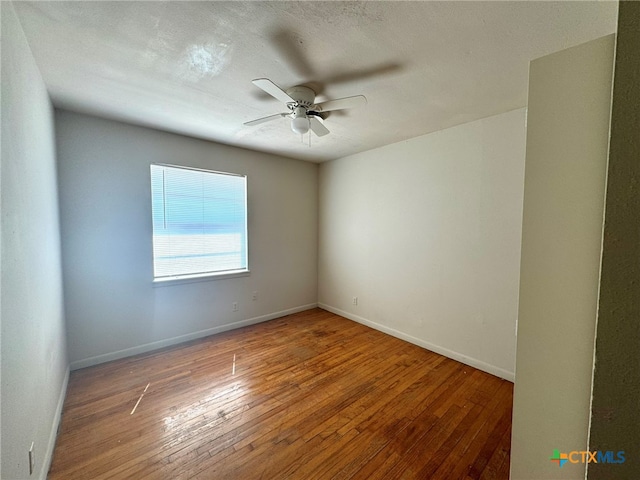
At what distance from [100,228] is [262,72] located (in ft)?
7.48

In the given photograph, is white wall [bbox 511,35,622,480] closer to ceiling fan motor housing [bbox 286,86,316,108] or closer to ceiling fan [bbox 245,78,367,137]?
ceiling fan [bbox 245,78,367,137]

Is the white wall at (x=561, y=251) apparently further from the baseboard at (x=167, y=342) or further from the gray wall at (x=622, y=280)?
the baseboard at (x=167, y=342)

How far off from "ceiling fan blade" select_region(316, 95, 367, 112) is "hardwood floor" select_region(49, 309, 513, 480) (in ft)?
7.61

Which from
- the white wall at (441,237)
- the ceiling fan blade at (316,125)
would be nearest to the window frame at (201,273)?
the white wall at (441,237)

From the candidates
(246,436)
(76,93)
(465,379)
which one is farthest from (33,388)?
(465,379)

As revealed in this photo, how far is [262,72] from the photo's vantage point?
1.77 metres

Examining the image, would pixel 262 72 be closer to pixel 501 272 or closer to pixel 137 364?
pixel 501 272

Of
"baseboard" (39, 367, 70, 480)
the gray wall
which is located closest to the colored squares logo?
the gray wall

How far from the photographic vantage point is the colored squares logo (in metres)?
0.90

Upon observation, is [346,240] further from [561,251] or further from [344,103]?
[561,251]

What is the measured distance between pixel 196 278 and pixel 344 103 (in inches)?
105

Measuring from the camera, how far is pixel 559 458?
2.99 ft

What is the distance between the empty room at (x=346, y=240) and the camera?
0.87m

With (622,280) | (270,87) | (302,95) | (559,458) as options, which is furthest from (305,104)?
(559,458)
